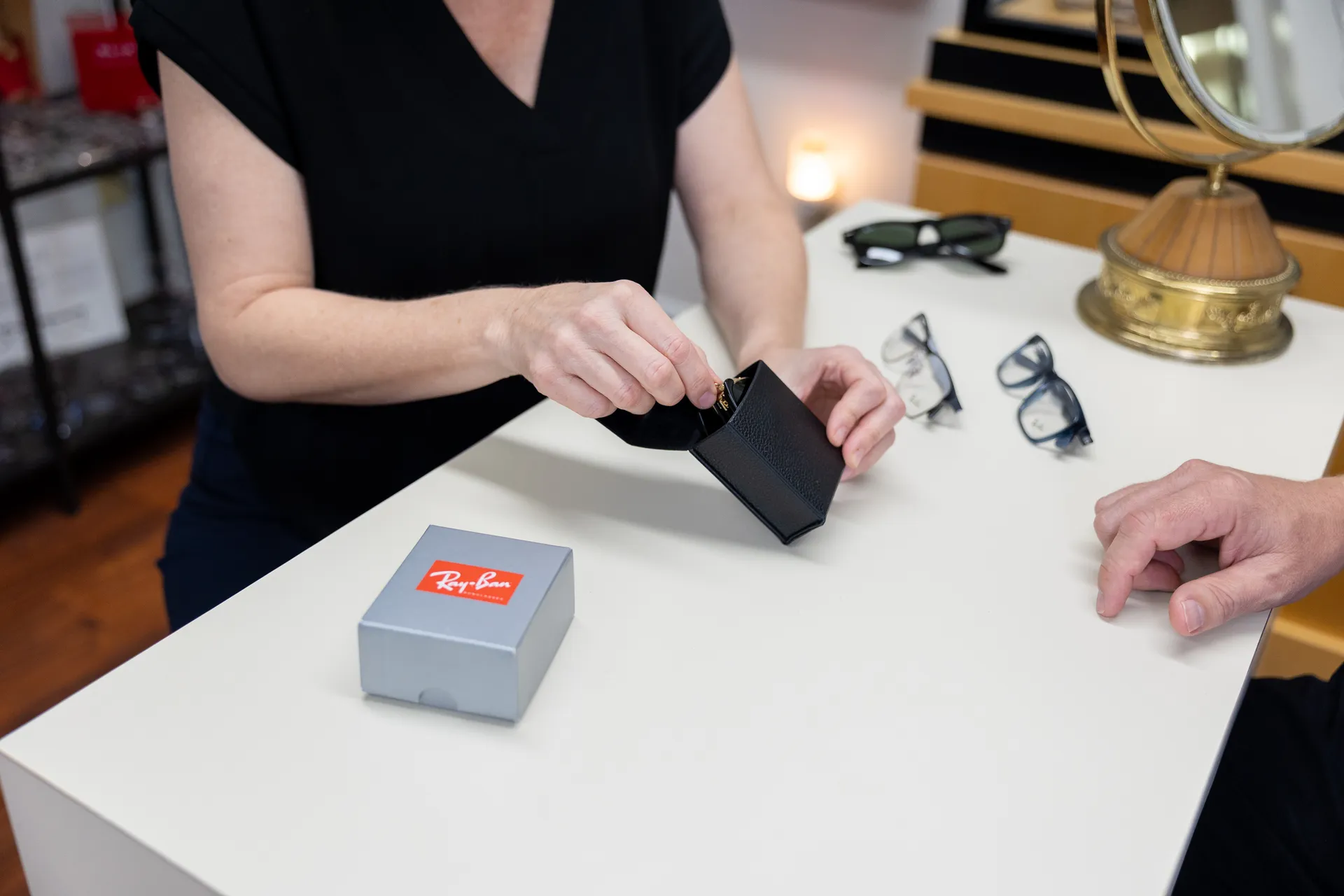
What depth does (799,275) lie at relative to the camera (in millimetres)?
1147

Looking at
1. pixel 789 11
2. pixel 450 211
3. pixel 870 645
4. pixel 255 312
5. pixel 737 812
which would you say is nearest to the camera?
pixel 737 812

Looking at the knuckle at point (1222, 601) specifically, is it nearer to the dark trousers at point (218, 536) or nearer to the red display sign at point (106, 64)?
the dark trousers at point (218, 536)

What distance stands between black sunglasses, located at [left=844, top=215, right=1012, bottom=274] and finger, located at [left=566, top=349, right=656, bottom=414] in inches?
23.1

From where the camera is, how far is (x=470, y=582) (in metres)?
0.66

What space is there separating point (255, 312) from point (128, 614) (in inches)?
46.0

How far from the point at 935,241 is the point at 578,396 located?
2.22 feet

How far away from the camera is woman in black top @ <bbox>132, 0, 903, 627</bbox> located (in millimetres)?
884

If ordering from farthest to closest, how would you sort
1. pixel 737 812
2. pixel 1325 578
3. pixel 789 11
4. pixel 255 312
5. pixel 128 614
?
pixel 789 11 < pixel 128 614 < pixel 255 312 < pixel 1325 578 < pixel 737 812

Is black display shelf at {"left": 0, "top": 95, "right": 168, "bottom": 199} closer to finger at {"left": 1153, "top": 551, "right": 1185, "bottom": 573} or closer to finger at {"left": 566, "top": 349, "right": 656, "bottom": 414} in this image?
finger at {"left": 566, "top": 349, "right": 656, "bottom": 414}

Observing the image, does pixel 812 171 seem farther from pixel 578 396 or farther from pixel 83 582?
pixel 578 396

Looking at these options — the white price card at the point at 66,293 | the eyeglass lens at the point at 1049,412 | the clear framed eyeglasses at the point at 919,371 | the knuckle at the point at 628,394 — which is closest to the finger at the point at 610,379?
the knuckle at the point at 628,394

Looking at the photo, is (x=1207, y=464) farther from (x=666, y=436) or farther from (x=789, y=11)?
(x=789, y=11)

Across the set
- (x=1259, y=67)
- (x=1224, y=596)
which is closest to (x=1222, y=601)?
(x=1224, y=596)

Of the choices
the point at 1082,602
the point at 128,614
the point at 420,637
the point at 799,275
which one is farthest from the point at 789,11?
the point at 420,637
